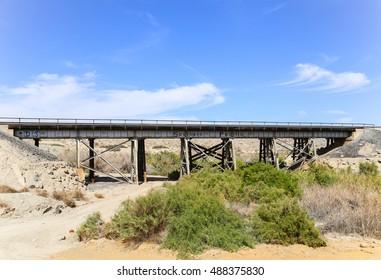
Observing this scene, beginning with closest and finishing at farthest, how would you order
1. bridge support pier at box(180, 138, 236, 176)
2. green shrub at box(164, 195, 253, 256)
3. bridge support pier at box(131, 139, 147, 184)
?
green shrub at box(164, 195, 253, 256) → bridge support pier at box(131, 139, 147, 184) → bridge support pier at box(180, 138, 236, 176)

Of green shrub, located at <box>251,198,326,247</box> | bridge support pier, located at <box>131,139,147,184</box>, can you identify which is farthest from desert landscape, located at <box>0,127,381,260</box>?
bridge support pier, located at <box>131,139,147,184</box>

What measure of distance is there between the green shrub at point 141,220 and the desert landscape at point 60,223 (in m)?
0.38

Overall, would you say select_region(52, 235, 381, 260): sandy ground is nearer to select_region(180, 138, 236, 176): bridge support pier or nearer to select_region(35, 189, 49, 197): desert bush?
select_region(35, 189, 49, 197): desert bush

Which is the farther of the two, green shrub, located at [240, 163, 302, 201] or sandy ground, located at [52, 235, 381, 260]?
green shrub, located at [240, 163, 302, 201]

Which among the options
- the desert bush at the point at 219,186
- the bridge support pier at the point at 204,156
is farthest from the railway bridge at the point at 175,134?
the desert bush at the point at 219,186

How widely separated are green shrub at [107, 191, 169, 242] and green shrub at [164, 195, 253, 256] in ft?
2.01

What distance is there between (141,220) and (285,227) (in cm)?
495

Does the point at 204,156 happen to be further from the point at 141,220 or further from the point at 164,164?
the point at 141,220

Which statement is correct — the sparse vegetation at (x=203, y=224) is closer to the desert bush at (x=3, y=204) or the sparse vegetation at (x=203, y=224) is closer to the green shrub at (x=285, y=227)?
the green shrub at (x=285, y=227)

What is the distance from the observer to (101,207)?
1855cm

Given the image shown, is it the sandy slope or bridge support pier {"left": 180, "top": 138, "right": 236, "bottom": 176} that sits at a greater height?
bridge support pier {"left": 180, "top": 138, "right": 236, "bottom": 176}

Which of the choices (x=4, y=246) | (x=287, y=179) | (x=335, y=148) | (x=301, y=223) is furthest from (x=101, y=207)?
(x=335, y=148)

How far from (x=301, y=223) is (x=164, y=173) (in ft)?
107

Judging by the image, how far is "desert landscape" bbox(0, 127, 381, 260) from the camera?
9.84 m
